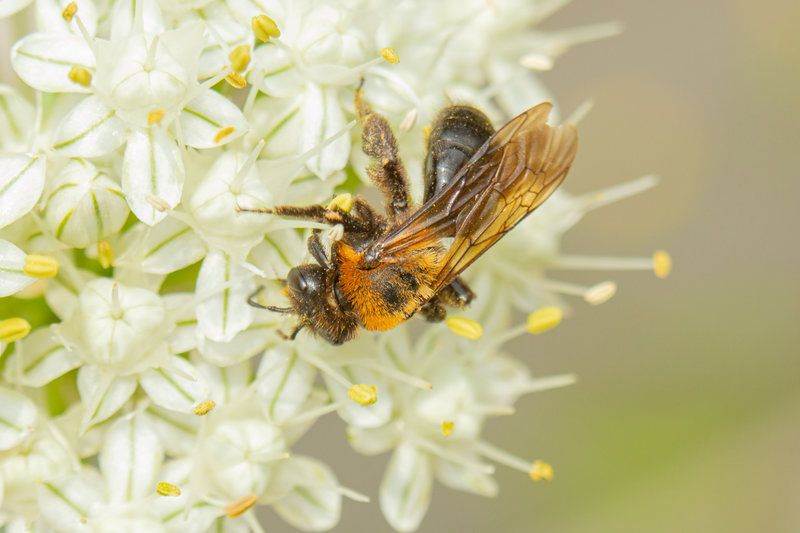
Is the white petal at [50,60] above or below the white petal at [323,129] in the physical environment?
above

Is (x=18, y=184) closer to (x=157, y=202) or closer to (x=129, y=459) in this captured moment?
(x=157, y=202)

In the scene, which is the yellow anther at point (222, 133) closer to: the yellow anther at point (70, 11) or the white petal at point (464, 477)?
the yellow anther at point (70, 11)

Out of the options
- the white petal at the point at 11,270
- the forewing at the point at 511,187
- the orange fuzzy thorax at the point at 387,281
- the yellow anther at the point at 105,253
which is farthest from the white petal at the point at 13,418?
the forewing at the point at 511,187

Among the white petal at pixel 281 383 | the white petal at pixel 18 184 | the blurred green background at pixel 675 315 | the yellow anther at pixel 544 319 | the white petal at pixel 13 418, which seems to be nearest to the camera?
the white petal at pixel 18 184

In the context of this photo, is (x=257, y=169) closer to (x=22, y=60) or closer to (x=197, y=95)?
(x=197, y=95)

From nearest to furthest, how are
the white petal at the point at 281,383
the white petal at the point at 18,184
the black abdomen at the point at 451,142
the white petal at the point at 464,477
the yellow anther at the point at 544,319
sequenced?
1. the white petal at the point at 18,184
2. the black abdomen at the point at 451,142
3. the white petal at the point at 281,383
4. the yellow anther at the point at 544,319
5. the white petal at the point at 464,477

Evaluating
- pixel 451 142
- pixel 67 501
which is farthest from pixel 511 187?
pixel 67 501
